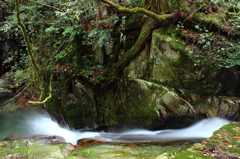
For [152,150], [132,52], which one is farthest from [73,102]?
[152,150]

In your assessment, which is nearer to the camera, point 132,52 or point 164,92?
point 164,92

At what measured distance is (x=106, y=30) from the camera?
19.9 ft

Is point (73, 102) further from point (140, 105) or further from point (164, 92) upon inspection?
point (164, 92)

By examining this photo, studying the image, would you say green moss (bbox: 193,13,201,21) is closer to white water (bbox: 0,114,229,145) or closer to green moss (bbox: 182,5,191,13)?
green moss (bbox: 182,5,191,13)

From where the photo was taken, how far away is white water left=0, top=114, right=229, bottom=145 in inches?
204

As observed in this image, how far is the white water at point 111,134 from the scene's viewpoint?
517 cm

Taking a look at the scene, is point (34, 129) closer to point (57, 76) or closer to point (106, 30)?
point (57, 76)

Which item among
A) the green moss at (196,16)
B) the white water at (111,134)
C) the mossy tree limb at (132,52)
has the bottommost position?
the white water at (111,134)

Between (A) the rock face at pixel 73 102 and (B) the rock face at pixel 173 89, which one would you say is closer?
(B) the rock face at pixel 173 89

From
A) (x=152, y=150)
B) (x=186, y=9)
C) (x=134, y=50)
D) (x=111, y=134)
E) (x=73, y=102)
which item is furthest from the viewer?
(x=73, y=102)

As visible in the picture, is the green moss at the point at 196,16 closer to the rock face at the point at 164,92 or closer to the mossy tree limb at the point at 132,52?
the rock face at the point at 164,92

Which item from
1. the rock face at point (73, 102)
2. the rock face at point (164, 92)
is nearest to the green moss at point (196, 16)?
the rock face at point (164, 92)

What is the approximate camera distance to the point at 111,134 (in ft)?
21.0

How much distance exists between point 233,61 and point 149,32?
2.57 m
